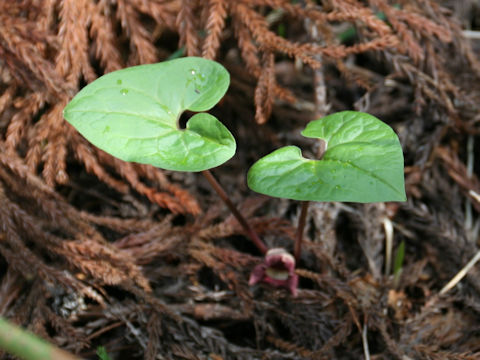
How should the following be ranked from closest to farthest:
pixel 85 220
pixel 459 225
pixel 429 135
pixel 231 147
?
pixel 231 147, pixel 85 220, pixel 459 225, pixel 429 135

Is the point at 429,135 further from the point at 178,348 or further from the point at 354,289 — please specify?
the point at 178,348

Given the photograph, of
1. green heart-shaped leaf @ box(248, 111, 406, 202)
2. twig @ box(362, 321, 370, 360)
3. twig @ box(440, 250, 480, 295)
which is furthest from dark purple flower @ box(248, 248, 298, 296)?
twig @ box(440, 250, 480, 295)

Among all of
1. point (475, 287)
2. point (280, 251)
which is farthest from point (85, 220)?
point (475, 287)

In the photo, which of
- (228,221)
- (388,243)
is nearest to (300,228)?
(228,221)

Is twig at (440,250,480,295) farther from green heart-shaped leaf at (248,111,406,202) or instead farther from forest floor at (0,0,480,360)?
green heart-shaped leaf at (248,111,406,202)

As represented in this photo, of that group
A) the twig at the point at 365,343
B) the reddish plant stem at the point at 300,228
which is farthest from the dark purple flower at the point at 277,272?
the twig at the point at 365,343

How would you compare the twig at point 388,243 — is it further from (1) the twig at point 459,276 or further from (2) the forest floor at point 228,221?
(1) the twig at point 459,276

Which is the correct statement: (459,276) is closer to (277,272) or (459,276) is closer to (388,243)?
(388,243)
